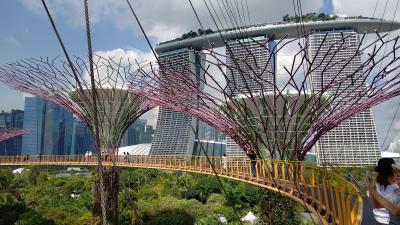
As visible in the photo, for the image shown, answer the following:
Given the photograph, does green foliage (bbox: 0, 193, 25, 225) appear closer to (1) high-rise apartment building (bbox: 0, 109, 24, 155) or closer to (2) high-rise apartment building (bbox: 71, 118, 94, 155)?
(1) high-rise apartment building (bbox: 0, 109, 24, 155)

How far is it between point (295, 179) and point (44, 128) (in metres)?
144

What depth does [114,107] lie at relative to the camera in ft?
60.3

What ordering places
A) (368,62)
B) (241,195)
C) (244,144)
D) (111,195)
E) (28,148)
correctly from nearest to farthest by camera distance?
(368,62), (244,144), (111,195), (241,195), (28,148)

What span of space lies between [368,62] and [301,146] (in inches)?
140

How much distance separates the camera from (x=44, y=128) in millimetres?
141750

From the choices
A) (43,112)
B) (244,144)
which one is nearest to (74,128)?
(43,112)

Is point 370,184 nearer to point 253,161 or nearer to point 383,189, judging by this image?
point 383,189

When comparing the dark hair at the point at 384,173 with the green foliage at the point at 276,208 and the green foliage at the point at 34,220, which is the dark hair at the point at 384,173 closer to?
the green foliage at the point at 276,208

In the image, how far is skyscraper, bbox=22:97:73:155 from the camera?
453 feet

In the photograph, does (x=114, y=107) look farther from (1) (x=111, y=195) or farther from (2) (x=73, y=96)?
(1) (x=111, y=195)

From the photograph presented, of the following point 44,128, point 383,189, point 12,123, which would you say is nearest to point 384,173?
point 383,189

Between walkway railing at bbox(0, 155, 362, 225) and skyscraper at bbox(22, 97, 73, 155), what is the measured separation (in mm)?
122537

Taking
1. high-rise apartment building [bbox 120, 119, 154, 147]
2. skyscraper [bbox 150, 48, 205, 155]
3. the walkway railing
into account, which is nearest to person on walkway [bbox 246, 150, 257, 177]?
the walkway railing

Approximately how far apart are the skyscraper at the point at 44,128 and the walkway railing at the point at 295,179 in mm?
122537
